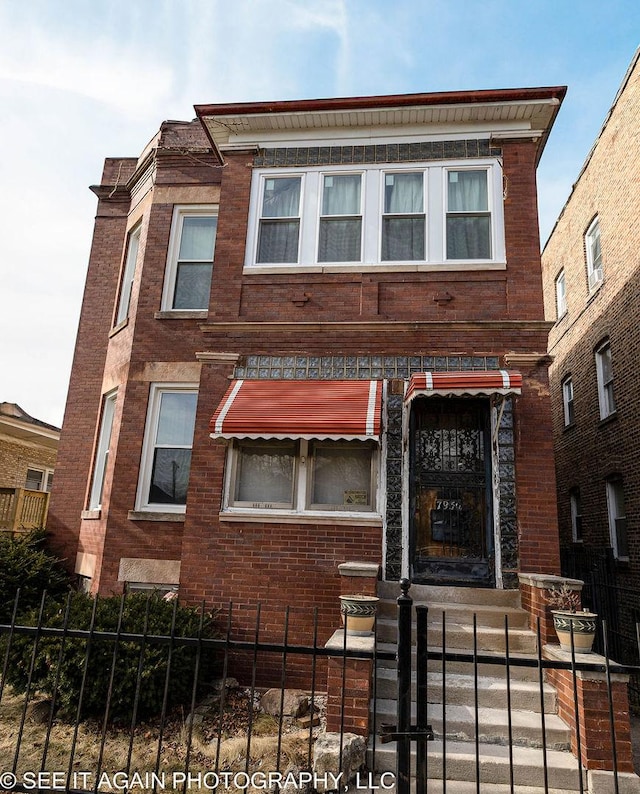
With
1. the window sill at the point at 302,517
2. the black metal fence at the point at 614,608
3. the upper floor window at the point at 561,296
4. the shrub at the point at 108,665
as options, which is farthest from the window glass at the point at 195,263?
the upper floor window at the point at 561,296

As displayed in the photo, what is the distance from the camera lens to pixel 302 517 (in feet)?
26.1

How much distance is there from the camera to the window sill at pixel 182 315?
10.2 meters

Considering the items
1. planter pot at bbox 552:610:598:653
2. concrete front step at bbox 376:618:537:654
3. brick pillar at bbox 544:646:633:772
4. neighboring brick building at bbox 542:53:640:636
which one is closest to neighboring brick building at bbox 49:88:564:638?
concrete front step at bbox 376:618:537:654

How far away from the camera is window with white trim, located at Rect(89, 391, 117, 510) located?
10.6 m

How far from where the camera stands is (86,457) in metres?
11.5

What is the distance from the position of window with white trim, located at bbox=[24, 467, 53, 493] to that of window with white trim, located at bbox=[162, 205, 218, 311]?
12881mm

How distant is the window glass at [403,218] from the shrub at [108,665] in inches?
238

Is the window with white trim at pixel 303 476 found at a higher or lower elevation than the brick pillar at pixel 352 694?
higher

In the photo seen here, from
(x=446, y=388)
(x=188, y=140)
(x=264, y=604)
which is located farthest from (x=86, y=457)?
(x=446, y=388)

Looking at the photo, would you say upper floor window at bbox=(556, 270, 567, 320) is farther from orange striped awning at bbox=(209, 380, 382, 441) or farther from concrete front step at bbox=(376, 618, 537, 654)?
concrete front step at bbox=(376, 618, 537, 654)

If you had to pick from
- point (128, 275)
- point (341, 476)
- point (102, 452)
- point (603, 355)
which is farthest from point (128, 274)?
point (603, 355)

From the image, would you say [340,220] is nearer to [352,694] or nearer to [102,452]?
[102,452]

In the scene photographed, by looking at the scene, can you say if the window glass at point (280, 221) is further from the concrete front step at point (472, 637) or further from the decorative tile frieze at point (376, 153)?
the concrete front step at point (472, 637)

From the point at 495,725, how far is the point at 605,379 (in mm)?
10440
